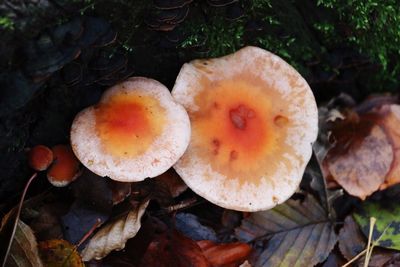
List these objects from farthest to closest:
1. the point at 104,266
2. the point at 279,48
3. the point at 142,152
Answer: the point at 279,48
the point at 104,266
the point at 142,152

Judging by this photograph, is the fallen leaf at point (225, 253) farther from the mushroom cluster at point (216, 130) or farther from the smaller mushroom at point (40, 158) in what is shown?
the smaller mushroom at point (40, 158)

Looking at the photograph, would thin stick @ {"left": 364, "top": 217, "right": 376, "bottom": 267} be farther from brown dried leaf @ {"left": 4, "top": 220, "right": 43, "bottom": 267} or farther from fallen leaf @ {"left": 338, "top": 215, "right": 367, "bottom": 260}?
brown dried leaf @ {"left": 4, "top": 220, "right": 43, "bottom": 267}

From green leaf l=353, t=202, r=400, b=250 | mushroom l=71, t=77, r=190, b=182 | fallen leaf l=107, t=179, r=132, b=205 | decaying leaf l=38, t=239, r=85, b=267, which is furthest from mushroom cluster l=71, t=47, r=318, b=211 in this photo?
green leaf l=353, t=202, r=400, b=250

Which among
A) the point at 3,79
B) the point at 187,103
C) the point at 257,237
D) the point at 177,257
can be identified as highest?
the point at 3,79

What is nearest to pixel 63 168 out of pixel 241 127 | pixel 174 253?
pixel 174 253

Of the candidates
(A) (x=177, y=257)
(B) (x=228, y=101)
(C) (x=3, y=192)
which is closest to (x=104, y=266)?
(A) (x=177, y=257)

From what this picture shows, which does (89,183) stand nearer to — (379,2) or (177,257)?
(177,257)

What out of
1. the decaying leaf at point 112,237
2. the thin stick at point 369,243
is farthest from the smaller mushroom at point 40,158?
the thin stick at point 369,243
